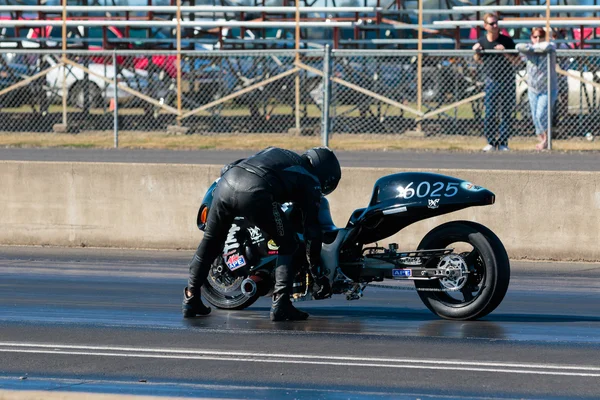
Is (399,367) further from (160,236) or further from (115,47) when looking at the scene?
(115,47)

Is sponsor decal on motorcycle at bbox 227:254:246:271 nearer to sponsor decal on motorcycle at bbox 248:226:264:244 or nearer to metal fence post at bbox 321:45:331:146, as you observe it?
sponsor decal on motorcycle at bbox 248:226:264:244

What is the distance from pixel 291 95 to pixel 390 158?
164 inches

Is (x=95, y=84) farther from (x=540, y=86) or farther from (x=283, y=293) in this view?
(x=283, y=293)

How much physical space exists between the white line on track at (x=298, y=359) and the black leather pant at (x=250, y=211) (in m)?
1.15

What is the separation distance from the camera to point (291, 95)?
22109mm

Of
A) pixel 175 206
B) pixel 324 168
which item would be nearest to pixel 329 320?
pixel 324 168

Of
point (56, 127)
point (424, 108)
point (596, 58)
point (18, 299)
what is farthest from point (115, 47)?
point (18, 299)

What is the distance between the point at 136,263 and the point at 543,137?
8.52 metres

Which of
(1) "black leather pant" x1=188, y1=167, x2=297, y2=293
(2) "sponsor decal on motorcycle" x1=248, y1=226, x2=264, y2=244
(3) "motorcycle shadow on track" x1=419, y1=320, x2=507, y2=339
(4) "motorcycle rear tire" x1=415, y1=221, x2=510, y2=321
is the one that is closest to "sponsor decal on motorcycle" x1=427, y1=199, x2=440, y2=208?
(4) "motorcycle rear tire" x1=415, y1=221, x2=510, y2=321

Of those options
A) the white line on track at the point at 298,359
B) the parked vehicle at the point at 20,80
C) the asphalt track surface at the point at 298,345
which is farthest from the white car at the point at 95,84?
the white line on track at the point at 298,359

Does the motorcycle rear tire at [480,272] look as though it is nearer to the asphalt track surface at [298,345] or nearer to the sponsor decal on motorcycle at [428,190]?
the asphalt track surface at [298,345]

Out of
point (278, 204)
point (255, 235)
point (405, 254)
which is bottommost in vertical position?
point (405, 254)

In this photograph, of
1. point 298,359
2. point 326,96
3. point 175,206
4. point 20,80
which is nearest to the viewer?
point 298,359

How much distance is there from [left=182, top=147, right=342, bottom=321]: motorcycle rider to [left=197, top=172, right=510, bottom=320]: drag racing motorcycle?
14 centimetres
